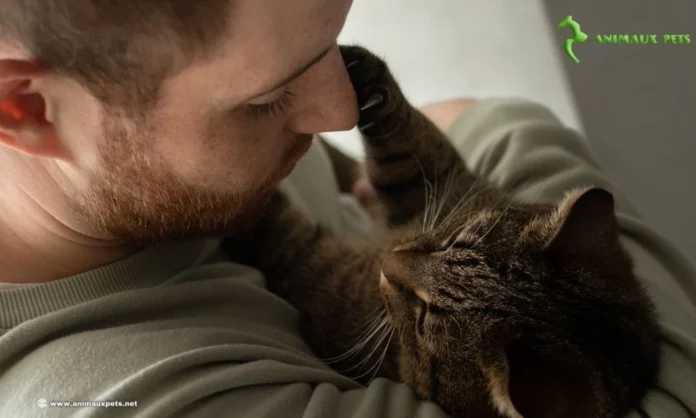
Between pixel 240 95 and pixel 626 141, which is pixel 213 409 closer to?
pixel 240 95

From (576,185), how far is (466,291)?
335 millimetres

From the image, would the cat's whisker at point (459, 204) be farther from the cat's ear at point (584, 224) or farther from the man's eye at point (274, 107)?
the man's eye at point (274, 107)

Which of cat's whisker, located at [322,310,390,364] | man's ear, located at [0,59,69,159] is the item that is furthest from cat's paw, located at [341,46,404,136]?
man's ear, located at [0,59,69,159]

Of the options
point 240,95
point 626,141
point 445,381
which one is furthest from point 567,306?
point 626,141

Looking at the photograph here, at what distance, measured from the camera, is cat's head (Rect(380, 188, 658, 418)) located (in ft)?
2.44

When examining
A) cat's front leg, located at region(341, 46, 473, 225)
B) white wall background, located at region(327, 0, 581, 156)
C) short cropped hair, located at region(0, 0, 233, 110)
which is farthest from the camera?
white wall background, located at region(327, 0, 581, 156)

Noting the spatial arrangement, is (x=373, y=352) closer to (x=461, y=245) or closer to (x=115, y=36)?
(x=461, y=245)

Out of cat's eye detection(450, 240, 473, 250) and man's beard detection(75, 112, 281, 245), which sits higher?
man's beard detection(75, 112, 281, 245)

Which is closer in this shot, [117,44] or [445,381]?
[117,44]

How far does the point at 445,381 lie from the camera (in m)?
0.84

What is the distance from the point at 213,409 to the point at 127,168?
1.05 ft

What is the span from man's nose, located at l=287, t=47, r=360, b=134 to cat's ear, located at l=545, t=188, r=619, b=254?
34 cm

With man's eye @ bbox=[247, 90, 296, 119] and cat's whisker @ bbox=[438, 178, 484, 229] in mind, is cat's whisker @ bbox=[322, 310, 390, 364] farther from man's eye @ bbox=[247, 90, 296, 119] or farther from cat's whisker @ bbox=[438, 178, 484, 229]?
man's eye @ bbox=[247, 90, 296, 119]

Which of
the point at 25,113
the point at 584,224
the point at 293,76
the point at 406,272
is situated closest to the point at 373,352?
the point at 406,272
